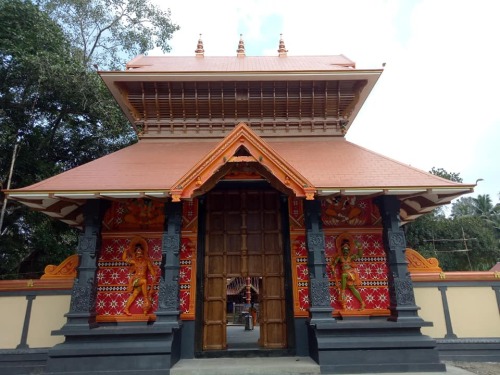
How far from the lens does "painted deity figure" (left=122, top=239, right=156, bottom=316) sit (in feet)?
24.4

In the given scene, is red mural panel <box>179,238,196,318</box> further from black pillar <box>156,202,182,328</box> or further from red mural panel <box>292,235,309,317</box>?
red mural panel <box>292,235,309,317</box>

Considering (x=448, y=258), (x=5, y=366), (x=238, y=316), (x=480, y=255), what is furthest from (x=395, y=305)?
(x=480, y=255)

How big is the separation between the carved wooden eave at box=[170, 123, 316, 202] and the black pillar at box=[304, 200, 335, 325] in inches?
32.3

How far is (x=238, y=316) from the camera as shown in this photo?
22.4m

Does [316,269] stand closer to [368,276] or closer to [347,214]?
[368,276]

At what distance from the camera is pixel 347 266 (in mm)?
7598

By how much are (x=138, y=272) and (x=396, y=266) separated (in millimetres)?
5548

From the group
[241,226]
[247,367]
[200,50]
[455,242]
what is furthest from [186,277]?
[455,242]

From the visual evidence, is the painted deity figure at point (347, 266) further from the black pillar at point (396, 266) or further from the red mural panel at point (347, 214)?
the black pillar at point (396, 266)

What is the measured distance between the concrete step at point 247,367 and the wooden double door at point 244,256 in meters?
0.83

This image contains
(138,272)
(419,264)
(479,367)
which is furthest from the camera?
(419,264)

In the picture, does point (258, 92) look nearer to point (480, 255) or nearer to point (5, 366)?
point (5, 366)

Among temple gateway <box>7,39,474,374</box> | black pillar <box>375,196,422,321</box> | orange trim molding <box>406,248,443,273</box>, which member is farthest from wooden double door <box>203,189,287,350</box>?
orange trim molding <box>406,248,443,273</box>

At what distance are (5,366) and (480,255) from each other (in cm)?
2919
